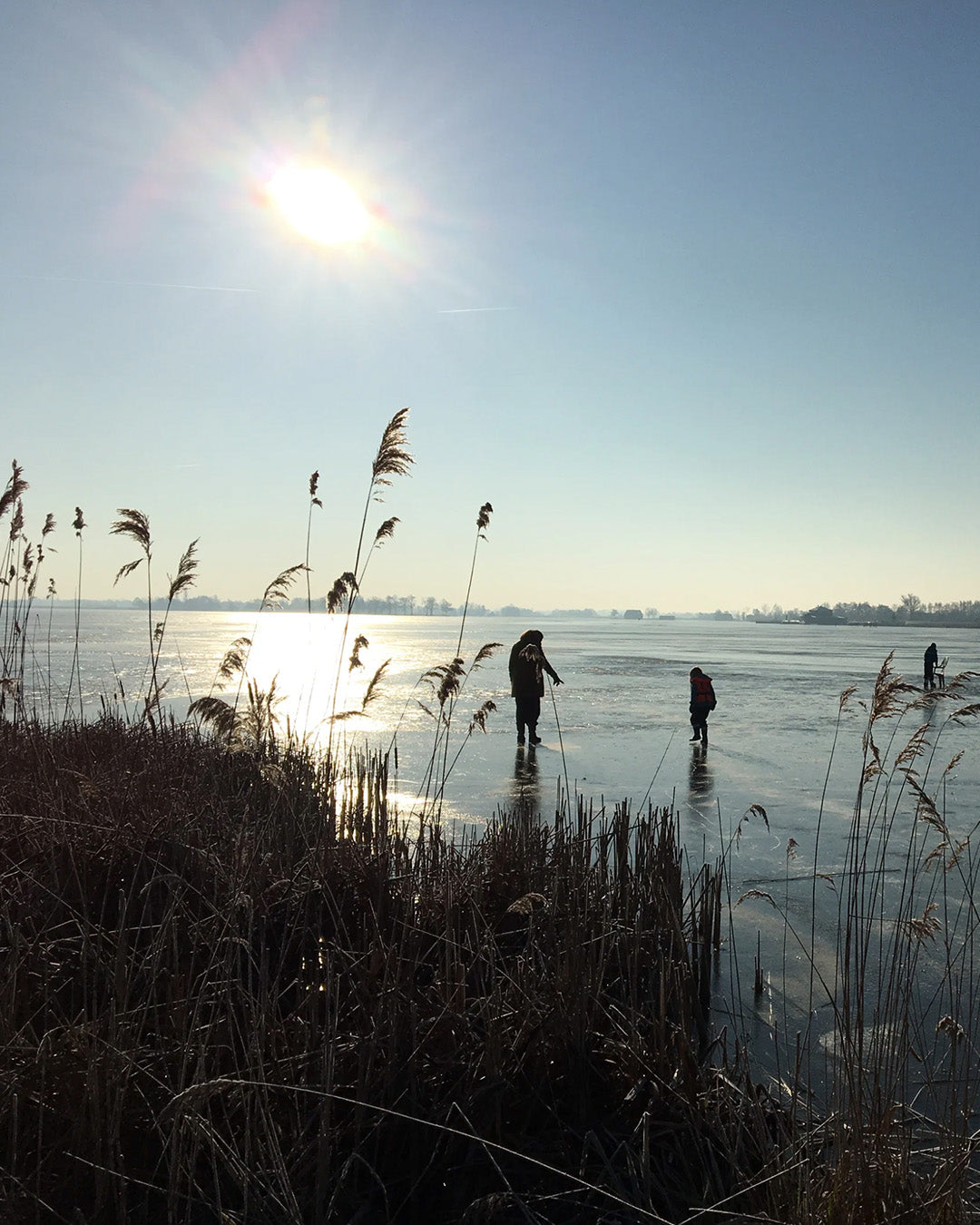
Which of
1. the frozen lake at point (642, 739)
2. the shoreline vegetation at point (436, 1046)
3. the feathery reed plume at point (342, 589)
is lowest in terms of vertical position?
the frozen lake at point (642, 739)

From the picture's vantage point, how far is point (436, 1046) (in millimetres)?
3283

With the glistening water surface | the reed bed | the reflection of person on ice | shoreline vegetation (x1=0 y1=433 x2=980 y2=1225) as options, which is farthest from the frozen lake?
the reed bed

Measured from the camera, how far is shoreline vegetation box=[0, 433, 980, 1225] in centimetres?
251

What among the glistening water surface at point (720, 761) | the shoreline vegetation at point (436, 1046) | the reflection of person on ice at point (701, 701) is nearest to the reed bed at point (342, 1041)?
the shoreline vegetation at point (436, 1046)

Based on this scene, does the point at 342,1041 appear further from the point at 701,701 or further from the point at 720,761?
the point at 701,701

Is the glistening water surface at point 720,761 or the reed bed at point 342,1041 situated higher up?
the reed bed at point 342,1041

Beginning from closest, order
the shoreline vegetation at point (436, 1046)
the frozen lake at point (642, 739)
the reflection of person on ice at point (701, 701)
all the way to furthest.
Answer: the shoreline vegetation at point (436, 1046), the frozen lake at point (642, 739), the reflection of person on ice at point (701, 701)

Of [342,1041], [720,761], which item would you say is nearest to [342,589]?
[342,1041]

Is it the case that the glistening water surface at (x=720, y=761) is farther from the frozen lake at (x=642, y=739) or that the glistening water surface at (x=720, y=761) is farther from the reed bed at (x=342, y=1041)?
the reed bed at (x=342, y=1041)

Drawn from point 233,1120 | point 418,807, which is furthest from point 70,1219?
point 418,807

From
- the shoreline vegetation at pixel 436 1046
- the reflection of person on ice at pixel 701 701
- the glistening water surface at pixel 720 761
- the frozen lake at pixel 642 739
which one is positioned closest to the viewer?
the shoreline vegetation at pixel 436 1046

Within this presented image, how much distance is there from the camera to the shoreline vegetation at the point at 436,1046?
2510 mm

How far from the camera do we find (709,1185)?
8.94 feet

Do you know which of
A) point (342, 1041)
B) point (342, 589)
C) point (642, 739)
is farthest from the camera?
point (642, 739)
